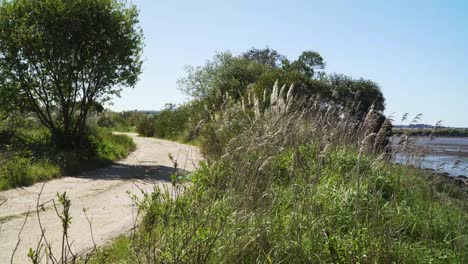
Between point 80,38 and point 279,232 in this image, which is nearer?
point 279,232

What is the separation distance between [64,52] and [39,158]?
3.18 m

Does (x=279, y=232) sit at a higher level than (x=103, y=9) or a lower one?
lower

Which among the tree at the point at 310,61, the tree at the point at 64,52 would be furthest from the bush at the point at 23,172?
the tree at the point at 310,61

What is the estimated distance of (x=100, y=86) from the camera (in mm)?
13430

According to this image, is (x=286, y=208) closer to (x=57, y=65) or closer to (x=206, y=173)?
(x=206, y=173)

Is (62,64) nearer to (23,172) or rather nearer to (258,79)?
(23,172)

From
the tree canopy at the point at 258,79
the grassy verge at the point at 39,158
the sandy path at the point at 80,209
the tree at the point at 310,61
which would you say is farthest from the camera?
the tree at the point at 310,61

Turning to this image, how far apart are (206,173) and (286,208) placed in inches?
74.3

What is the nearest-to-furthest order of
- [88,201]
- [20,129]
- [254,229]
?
[254,229] → [88,201] → [20,129]

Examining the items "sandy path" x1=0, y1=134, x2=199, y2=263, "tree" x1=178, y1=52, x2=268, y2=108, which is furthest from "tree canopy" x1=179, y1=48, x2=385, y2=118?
"sandy path" x1=0, y1=134, x2=199, y2=263

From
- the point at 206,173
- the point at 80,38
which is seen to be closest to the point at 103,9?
the point at 80,38

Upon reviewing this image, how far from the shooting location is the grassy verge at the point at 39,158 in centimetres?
877

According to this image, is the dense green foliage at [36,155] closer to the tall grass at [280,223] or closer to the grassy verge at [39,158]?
the grassy verge at [39,158]

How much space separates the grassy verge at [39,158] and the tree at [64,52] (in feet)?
2.30
